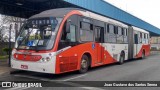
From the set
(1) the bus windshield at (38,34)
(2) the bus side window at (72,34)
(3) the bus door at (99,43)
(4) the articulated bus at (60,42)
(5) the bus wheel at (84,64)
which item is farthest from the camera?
(3) the bus door at (99,43)

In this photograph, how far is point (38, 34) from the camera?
38.6ft

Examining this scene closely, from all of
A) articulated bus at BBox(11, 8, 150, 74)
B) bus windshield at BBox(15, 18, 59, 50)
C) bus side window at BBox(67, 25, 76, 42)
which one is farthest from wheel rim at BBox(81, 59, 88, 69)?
bus windshield at BBox(15, 18, 59, 50)

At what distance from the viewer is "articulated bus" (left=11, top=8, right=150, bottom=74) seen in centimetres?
1119

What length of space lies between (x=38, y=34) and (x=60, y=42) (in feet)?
3.49

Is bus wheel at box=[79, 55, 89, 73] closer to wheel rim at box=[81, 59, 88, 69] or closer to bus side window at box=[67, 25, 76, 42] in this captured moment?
wheel rim at box=[81, 59, 88, 69]

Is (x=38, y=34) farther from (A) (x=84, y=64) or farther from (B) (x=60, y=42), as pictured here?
(A) (x=84, y=64)

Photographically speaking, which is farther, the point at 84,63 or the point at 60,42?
the point at 84,63

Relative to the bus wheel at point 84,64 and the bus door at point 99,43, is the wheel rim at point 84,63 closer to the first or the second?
the bus wheel at point 84,64

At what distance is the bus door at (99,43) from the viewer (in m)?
15.3

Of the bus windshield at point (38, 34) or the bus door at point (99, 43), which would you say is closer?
the bus windshield at point (38, 34)

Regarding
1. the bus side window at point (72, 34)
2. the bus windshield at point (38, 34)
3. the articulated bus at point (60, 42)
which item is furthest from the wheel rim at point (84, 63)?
the bus windshield at point (38, 34)

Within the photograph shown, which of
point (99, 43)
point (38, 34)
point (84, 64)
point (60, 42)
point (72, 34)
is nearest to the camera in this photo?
point (60, 42)

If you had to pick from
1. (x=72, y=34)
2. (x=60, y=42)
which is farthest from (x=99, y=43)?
(x=60, y=42)

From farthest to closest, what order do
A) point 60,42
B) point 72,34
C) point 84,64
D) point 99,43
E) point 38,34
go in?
point 99,43, point 84,64, point 72,34, point 38,34, point 60,42
